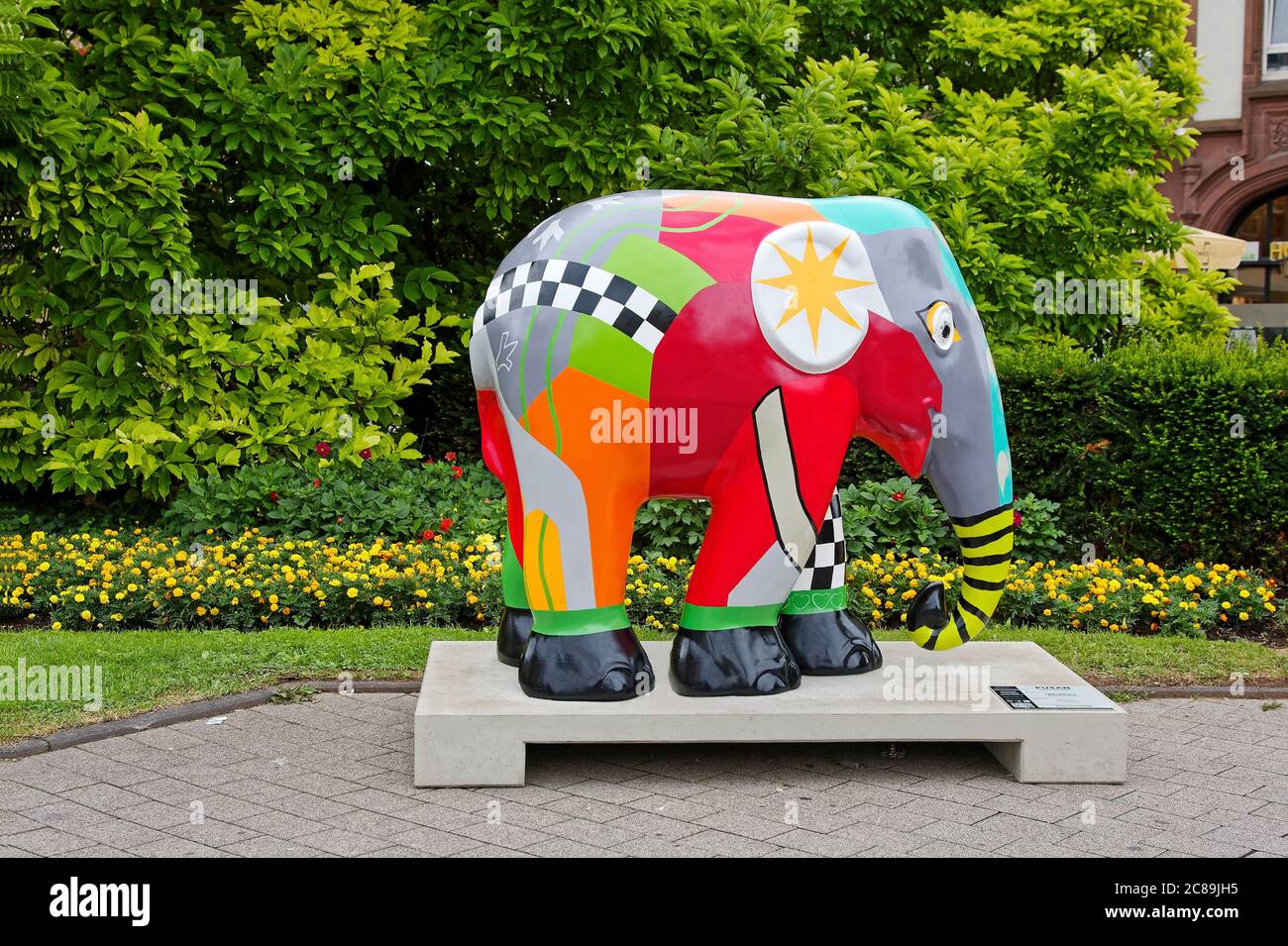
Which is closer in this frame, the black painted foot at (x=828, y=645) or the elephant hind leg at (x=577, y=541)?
the elephant hind leg at (x=577, y=541)

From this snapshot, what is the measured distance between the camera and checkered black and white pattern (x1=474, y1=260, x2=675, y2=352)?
4.86 meters

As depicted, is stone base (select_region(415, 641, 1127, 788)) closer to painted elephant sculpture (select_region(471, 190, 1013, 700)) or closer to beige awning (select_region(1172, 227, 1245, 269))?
painted elephant sculpture (select_region(471, 190, 1013, 700))

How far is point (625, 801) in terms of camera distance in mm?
4840

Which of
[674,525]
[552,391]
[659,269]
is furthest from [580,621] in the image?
[674,525]

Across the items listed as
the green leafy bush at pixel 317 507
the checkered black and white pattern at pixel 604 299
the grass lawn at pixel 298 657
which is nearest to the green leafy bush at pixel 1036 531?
the grass lawn at pixel 298 657

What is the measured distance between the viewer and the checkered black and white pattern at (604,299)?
16.0 ft

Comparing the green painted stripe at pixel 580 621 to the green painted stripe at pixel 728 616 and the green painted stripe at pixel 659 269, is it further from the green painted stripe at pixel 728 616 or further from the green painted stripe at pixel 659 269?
the green painted stripe at pixel 659 269

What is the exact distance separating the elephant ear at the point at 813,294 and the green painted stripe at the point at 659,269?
0.74ft

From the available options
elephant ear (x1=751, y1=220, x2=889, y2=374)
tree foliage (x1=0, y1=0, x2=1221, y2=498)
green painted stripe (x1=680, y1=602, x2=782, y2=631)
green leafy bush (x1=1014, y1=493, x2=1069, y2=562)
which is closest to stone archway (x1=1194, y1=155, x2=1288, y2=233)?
tree foliage (x1=0, y1=0, x2=1221, y2=498)

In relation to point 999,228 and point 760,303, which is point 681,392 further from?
point 999,228

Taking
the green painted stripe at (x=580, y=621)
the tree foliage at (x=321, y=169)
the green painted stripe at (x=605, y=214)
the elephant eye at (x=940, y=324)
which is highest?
the tree foliage at (x=321, y=169)

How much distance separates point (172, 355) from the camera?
8836mm
